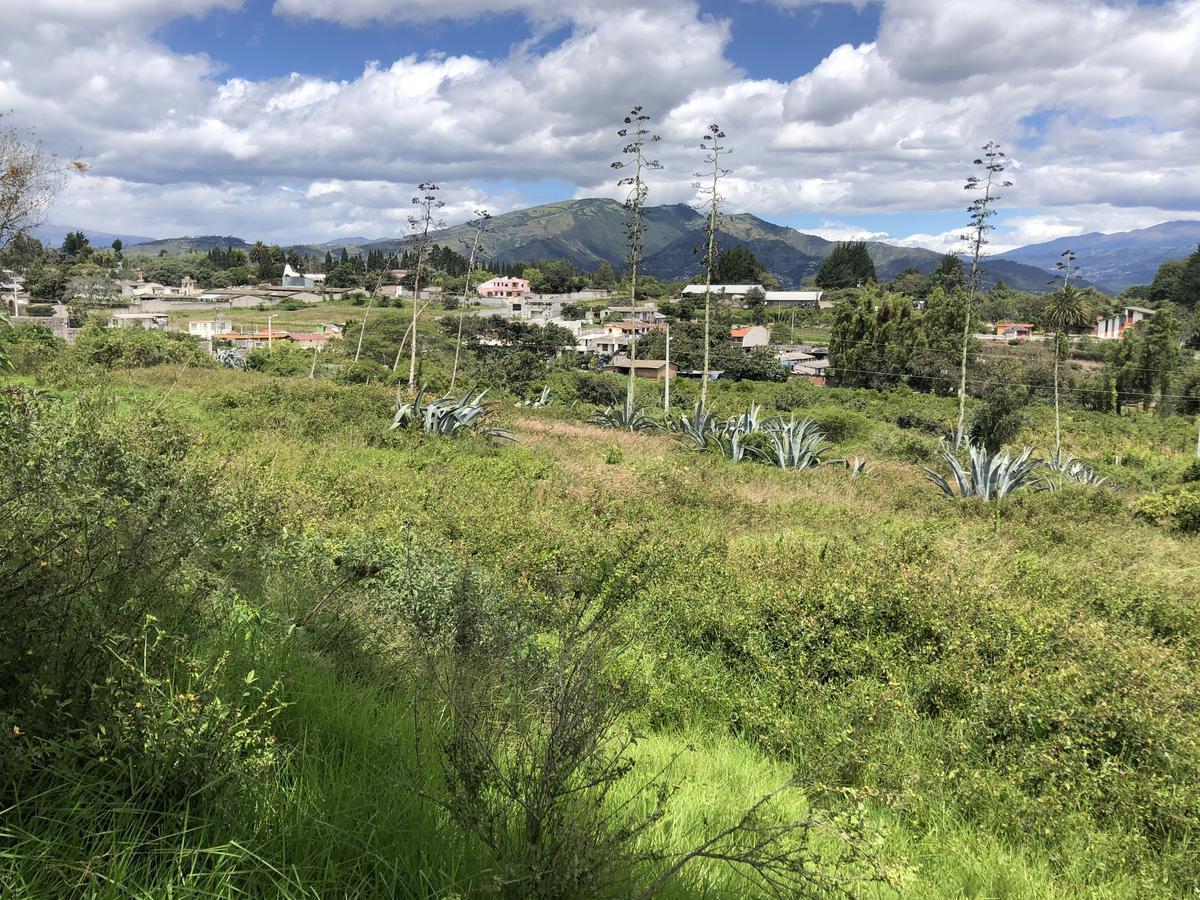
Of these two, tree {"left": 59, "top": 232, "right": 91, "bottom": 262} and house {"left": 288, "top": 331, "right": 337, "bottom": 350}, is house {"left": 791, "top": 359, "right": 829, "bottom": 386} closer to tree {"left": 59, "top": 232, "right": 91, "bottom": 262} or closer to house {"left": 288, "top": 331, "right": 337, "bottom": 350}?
house {"left": 288, "top": 331, "right": 337, "bottom": 350}

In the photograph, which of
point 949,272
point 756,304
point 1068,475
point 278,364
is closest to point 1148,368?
point 949,272

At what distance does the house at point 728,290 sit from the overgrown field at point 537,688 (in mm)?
96164

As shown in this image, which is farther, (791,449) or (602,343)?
(602,343)

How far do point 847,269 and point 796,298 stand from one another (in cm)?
1829

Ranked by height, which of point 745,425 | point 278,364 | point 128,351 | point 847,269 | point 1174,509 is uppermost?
point 847,269

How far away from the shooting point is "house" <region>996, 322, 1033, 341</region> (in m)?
73.0

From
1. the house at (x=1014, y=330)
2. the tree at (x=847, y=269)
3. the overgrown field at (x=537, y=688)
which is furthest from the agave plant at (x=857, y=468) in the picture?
the tree at (x=847, y=269)

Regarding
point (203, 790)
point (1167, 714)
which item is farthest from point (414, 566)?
point (1167, 714)

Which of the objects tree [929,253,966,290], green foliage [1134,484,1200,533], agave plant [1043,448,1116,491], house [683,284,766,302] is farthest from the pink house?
green foliage [1134,484,1200,533]

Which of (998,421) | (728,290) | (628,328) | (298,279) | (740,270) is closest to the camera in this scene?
(998,421)

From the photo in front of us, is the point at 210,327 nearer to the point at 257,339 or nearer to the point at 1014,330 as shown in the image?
the point at 257,339

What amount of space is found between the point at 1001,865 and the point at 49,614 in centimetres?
370

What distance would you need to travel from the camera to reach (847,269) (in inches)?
4887

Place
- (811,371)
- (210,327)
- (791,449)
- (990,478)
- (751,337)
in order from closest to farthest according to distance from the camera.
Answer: (990,478), (791,449), (210,327), (811,371), (751,337)
